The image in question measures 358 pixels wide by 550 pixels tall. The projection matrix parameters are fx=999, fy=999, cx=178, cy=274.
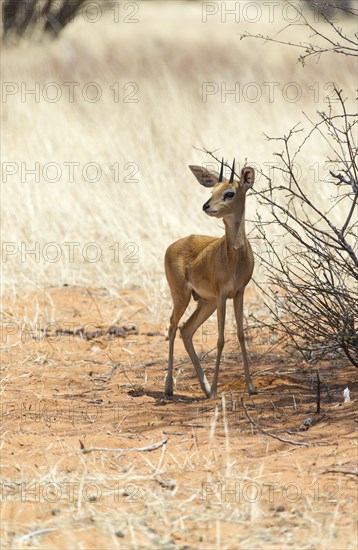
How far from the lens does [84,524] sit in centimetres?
490

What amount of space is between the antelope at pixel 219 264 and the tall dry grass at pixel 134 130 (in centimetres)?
420

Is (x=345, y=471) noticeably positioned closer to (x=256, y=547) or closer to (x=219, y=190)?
(x=256, y=547)

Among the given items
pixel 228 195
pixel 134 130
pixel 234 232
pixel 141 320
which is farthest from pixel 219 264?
pixel 134 130

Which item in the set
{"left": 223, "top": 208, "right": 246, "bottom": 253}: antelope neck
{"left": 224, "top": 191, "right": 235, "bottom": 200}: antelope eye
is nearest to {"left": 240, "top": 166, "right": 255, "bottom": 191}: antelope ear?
Result: {"left": 224, "top": 191, "right": 235, "bottom": 200}: antelope eye

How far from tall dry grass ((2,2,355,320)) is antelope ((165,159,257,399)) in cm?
420

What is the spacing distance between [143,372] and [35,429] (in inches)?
92.4

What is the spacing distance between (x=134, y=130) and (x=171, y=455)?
37.6 ft

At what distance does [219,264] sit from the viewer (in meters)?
7.88

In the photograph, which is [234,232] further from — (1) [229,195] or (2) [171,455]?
(2) [171,455]

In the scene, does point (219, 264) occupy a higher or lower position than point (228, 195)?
lower

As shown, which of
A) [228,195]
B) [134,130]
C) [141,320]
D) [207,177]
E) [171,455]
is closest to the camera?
[171,455]

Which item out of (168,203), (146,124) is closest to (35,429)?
(168,203)

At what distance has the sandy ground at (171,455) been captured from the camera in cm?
487

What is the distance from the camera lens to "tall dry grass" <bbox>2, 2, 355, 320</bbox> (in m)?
14.0
